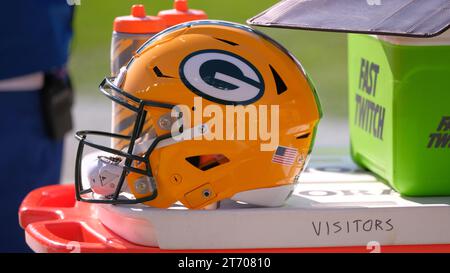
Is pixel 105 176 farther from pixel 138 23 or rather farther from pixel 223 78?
pixel 138 23

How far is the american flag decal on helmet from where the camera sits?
199cm

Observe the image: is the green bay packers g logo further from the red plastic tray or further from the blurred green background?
the blurred green background

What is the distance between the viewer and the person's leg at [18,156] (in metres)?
3.26

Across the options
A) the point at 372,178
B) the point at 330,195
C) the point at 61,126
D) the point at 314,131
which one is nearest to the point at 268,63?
the point at 314,131

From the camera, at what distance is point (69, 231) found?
86.5 inches

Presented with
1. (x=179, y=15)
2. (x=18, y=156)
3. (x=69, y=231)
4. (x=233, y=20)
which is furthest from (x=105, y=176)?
(x=233, y=20)

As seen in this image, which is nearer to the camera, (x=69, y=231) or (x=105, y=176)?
(x=105, y=176)

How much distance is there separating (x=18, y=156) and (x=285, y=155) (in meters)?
1.62

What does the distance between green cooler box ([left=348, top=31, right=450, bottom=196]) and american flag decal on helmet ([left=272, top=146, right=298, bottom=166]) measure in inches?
10.9

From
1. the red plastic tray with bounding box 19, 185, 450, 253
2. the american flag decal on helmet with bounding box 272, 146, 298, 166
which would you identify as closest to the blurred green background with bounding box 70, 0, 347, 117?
the red plastic tray with bounding box 19, 185, 450, 253

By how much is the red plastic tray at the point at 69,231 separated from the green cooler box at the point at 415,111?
195mm

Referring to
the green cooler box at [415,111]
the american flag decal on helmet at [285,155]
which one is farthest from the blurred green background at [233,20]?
the american flag decal on helmet at [285,155]

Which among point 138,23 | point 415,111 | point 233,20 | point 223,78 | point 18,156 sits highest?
point 138,23

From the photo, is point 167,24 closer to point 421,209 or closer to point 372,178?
point 372,178
